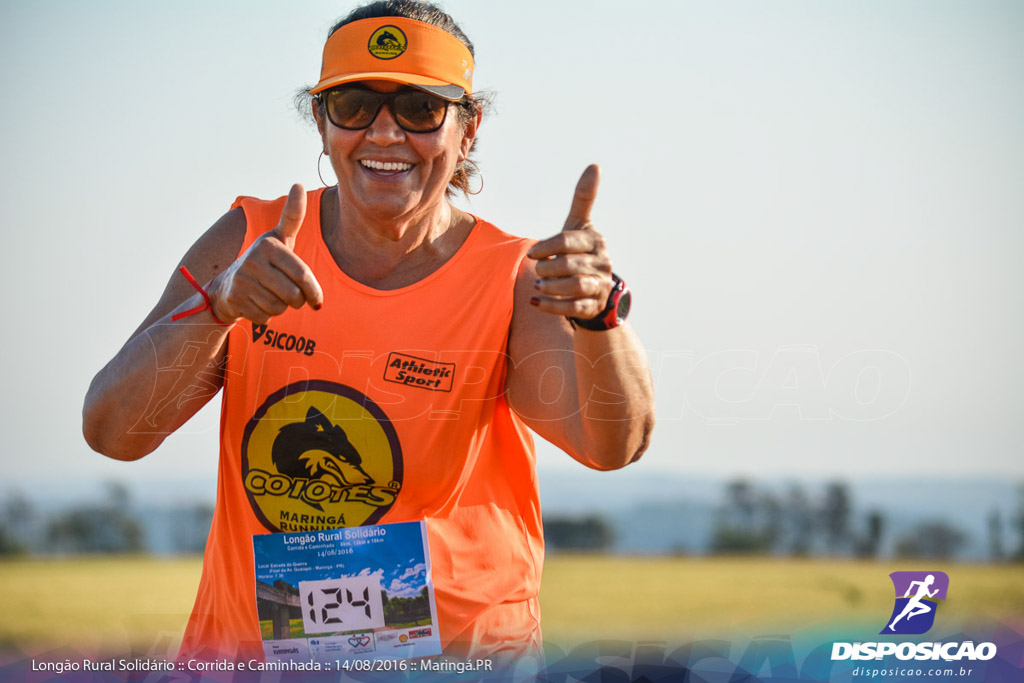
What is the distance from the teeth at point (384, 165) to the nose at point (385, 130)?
63 millimetres

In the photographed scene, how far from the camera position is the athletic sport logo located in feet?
8.57

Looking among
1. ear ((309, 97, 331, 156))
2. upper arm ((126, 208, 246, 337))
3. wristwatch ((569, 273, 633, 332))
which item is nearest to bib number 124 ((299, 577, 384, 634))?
upper arm ((126, 208, 246, 337))

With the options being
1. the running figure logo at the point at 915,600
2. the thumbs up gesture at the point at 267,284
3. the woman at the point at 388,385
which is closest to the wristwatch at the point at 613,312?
the woman at the point at 388,385

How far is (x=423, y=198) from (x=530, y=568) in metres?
1.13

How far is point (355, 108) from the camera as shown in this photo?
2.76 metres

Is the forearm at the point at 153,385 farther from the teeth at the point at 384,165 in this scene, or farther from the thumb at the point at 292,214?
the teeth at the point at 384,165

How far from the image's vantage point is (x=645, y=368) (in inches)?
99.2

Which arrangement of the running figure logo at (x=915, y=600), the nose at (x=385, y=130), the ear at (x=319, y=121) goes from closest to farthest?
the nose at (x=385, y=130) → the ear at (x=319, y=121) → the running figure logo at (x=915, y=600)

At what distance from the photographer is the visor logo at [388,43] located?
2812 mm

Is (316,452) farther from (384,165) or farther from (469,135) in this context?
(469,135)

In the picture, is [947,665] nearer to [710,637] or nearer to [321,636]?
[710,637]

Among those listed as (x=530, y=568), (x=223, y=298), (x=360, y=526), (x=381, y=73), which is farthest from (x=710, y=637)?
(x=381, y=73)

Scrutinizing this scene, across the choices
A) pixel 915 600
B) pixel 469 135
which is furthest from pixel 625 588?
pixel 469 135

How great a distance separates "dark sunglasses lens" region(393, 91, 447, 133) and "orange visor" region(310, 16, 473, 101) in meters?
0.03
